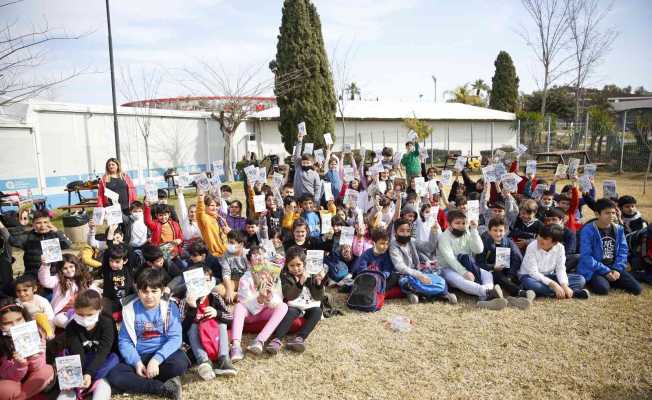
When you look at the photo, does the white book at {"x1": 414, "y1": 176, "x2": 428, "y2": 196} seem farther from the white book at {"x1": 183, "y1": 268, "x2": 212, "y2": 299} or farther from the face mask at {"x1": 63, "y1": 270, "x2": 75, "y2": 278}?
the face mask at {"x1": 63, "y1": 270, "x2": 75, "y2": 278}

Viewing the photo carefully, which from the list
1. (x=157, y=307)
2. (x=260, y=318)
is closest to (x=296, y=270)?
(x=260, y=318)

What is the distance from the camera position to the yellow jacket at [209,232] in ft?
18.0

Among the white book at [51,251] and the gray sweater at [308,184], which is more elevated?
the gray sweater at [308,184]

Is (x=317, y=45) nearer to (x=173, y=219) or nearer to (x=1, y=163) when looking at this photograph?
(x=1, y=163)

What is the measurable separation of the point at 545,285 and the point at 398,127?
77.9 feet

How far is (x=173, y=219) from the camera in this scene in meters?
6.02

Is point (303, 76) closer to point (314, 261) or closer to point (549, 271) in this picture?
point (549, 271)

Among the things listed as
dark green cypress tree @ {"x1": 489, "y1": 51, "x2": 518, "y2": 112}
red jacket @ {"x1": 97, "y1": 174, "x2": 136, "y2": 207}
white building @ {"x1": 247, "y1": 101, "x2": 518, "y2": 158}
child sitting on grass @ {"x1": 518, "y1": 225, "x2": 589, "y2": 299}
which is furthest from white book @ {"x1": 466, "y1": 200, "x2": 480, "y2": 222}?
dark green cypress tree @ {"x1": 489, "y1": 51, "x2": 518, "y2": 112}

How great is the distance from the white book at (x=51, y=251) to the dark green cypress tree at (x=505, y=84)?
3478 centimetres

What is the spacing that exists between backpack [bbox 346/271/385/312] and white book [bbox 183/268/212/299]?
1.86m

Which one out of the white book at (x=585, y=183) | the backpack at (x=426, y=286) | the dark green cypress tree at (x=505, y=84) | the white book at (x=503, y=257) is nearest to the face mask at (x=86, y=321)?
the backpack at (x=426, y=286)

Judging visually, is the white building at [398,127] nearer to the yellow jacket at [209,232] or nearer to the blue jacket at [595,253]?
the yellow jacket at [209,232]

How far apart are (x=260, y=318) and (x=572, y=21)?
78.5 ft

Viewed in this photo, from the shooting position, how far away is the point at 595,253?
5121 millimetres
